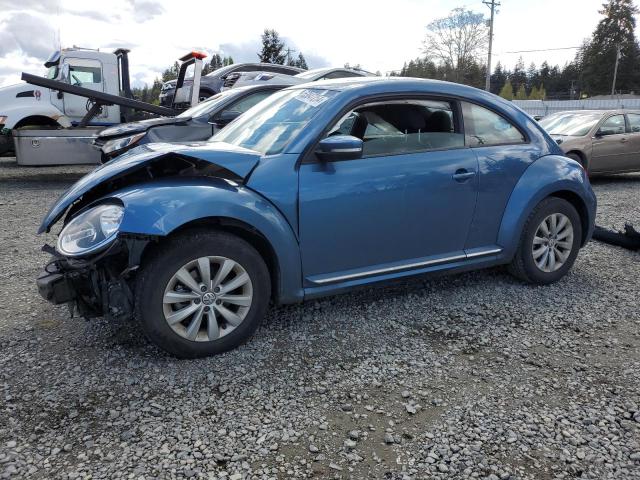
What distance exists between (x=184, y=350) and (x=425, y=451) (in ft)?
4.81

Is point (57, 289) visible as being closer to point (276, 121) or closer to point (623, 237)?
point (276, 121)

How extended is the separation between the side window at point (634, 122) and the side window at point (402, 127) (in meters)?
8.93

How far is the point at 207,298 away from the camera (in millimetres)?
3105

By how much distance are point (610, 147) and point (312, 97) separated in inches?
349

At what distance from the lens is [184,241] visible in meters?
3.02

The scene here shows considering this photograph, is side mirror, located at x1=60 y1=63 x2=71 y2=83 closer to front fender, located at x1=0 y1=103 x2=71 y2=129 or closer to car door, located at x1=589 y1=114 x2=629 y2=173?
front fender, located at x1=0 y1=103 x2=71 y2=129

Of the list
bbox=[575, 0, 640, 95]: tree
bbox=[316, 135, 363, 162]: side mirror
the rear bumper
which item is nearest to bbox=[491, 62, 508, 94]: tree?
bbox=[575, 0, 640, 95]: tree

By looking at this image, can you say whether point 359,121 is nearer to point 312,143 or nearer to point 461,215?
point 312,143

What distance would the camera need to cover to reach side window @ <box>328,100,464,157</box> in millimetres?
3699

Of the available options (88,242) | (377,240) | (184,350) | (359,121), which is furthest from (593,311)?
(88,242)

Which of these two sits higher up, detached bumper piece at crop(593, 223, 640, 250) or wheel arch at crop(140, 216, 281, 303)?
wheel arch at crop(140, 216, 281, 303)

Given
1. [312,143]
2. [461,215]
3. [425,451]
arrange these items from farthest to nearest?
1. [461,215]
2. [312,143]
3. [425,451]

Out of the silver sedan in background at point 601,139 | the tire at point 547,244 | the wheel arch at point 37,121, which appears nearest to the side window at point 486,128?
the tire at point 547,244

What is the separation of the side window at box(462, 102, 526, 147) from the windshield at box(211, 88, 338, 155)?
1.09 meters
